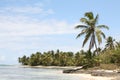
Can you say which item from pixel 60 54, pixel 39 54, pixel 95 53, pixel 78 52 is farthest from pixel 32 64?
pixel 95 53

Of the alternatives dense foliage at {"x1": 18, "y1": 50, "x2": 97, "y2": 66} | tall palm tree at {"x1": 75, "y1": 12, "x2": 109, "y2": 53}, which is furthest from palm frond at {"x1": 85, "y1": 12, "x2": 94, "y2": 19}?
dense foliage at {"x1": 18, "y1": 50, "x2": 97, "y2": 66}

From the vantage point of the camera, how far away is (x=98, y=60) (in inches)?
1884

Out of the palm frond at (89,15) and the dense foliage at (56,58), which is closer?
the palm frond at (89,15)

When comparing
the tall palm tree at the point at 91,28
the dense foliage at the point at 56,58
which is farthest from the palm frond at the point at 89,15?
the dense foliage at the point at 56,58

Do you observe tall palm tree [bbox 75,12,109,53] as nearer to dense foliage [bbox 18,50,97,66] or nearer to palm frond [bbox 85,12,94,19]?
palm frond [bbox 85,12,94,19]

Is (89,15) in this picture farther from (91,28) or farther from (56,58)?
(56,58)

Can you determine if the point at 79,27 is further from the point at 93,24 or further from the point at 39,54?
the point at 39,54

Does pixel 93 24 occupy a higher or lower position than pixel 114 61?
higher

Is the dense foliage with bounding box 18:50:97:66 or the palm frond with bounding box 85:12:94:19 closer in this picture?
the palm frond with bounding box 85:12:94:19

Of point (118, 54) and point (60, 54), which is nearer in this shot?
point (118, 54)

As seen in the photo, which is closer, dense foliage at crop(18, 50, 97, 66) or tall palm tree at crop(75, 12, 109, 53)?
tall palm tree at crop(75, 12, 109, 53)

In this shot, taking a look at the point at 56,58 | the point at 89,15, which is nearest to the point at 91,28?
the point at 89,15

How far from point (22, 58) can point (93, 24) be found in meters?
99.7

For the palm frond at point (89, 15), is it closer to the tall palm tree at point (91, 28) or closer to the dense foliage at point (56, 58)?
the tall palm tree at point (91, 28)
